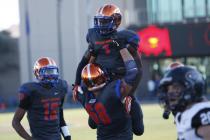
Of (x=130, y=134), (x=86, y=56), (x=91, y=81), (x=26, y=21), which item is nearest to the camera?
(x=91, y=81)

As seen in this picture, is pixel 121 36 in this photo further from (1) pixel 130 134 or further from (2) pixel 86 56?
(1) pixel 130 134

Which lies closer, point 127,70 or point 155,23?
point 127,70

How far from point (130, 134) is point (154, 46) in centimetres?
2291

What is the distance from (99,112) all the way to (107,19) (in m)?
0.94

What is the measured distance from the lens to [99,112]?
519cm

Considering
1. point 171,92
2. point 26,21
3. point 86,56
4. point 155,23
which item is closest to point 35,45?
point 26,21

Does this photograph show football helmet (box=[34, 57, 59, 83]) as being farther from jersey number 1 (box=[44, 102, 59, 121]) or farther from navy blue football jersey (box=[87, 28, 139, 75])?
navy blue football jersey (box=[87, 28, 139, 75])

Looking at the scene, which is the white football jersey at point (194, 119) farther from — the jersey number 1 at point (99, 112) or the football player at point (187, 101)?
the jersey number 1 at point (99, 112)

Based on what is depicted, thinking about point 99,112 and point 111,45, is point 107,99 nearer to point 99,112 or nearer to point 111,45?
point 99,112

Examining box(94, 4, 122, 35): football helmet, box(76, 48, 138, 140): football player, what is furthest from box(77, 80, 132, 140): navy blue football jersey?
box(94, 4, 122, 35): football helmet

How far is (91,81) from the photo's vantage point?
5.13 metres

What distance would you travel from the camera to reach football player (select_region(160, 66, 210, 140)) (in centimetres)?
391

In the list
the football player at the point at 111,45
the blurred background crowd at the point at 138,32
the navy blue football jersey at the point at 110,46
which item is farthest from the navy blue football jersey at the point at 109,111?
the blurred background crowd at the point at 138,32

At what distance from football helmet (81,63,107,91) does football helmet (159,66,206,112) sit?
109 centimetres
